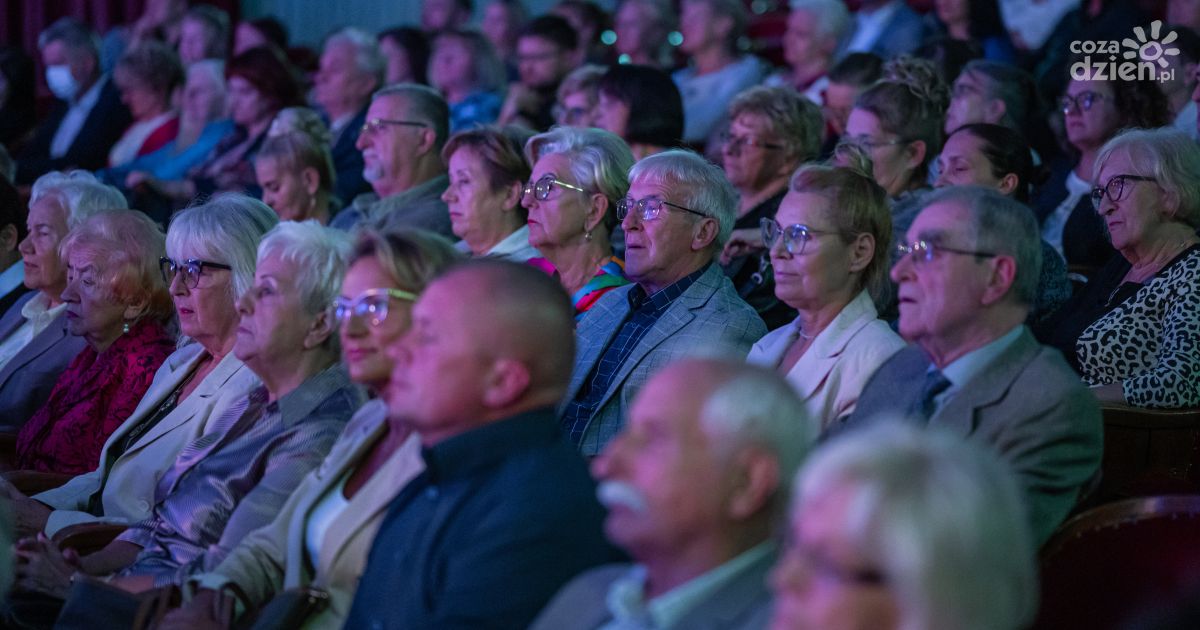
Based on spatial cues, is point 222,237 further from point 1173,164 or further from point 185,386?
point 1173,164

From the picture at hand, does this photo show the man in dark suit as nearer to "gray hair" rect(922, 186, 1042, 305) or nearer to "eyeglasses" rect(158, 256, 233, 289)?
"eyeglasses" rect(158, 256, 233, 289)

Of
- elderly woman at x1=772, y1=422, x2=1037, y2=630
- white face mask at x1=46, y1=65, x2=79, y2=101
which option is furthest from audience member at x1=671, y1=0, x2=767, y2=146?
elderly woman at x1=772, y1=422, x2=1037, y2=630

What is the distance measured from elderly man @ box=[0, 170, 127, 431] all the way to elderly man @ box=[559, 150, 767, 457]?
156 centimetres

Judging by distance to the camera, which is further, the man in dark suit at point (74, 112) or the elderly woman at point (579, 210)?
the man in dark suit at point (74, 112)

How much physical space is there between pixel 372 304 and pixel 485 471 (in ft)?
1.73

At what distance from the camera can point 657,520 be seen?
75.7 inches

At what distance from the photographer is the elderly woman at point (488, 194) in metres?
4.48

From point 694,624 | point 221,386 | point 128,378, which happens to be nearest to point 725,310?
point 221,386

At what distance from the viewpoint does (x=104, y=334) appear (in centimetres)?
399

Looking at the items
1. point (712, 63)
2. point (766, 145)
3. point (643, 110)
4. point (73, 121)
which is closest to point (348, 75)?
point (712, 63)

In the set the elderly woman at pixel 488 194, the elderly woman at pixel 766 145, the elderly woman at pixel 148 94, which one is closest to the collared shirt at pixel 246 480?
the elderly woman at pixel 488 194

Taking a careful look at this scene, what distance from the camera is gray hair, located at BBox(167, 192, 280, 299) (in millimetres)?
3553

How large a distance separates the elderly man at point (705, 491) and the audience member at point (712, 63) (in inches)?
179

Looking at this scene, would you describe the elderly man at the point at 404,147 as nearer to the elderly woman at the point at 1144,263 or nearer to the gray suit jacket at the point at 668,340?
the gray suit jacket at the point at 668,340
